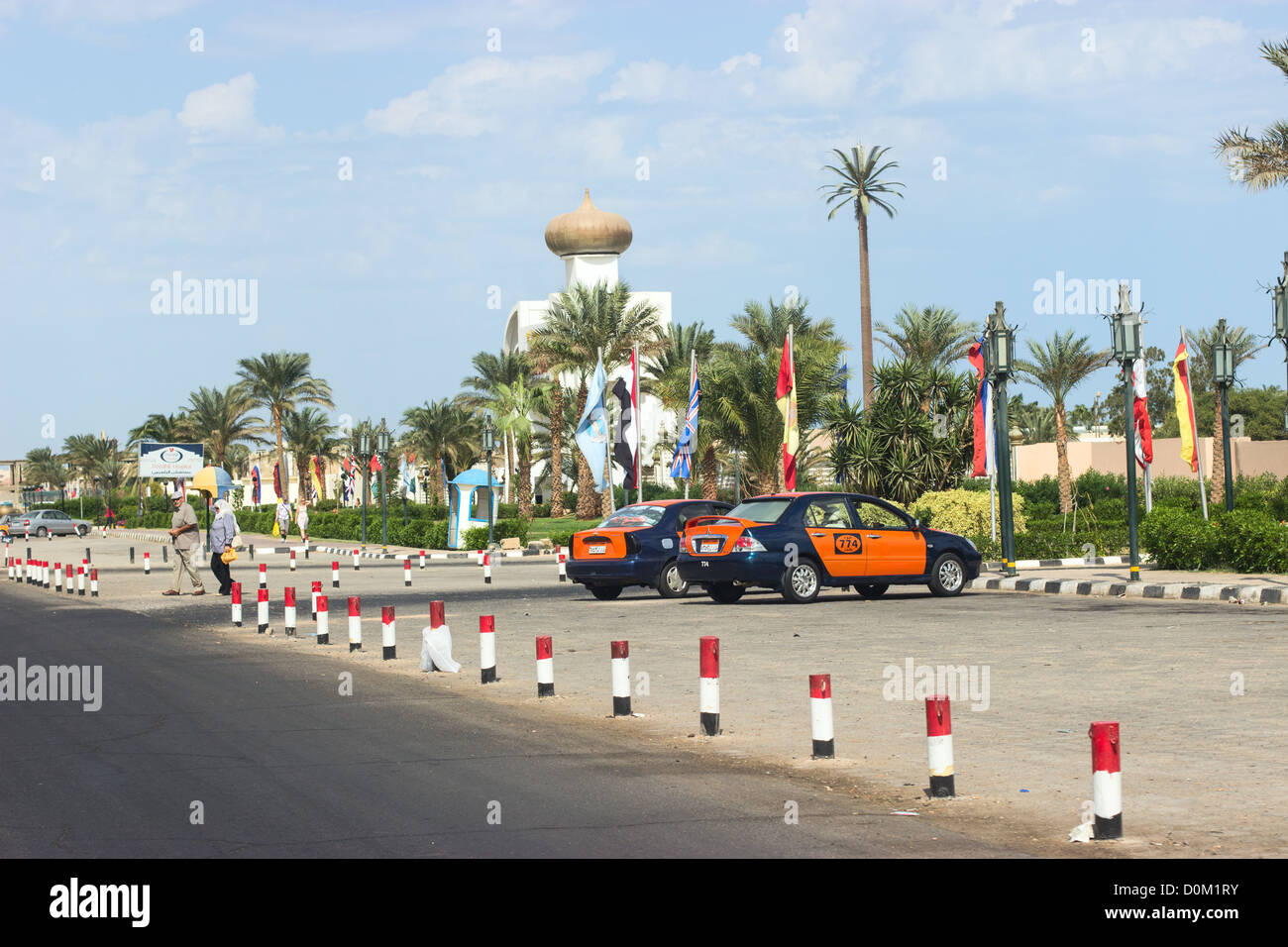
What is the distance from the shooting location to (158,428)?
103 meters

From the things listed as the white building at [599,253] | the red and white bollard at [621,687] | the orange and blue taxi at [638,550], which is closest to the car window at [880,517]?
the orange and blue taxi at [638,550]

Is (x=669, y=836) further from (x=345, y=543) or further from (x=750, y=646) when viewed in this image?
(x=345, y=543)

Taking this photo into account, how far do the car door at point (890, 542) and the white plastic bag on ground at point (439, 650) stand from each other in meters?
8.90

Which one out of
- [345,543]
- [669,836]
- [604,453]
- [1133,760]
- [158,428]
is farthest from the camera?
[158,428]

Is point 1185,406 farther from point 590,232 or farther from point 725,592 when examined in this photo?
point 590,232

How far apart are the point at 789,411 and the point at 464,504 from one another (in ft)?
55.4

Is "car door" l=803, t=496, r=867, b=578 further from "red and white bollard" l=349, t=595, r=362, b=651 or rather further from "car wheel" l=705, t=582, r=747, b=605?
"red and white bollard" l=349, t=595, r=362, b=651

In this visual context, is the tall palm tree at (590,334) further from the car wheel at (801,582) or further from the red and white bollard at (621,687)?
the red and white bollard at (621,687)

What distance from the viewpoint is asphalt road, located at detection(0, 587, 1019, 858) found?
21.2 feet

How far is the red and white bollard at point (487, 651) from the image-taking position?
41.4 feet

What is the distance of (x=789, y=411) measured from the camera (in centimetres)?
3634

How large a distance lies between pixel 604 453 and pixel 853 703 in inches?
1083
